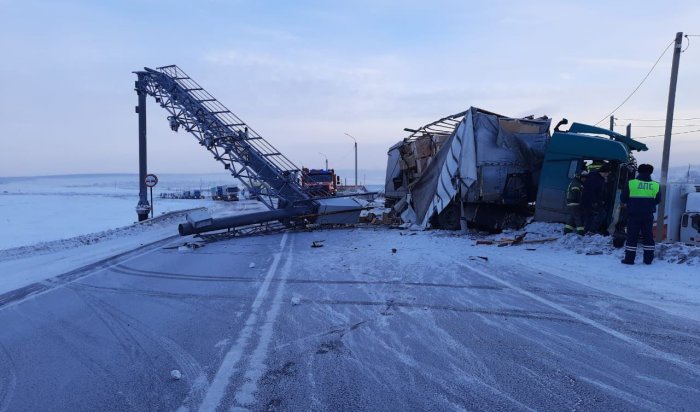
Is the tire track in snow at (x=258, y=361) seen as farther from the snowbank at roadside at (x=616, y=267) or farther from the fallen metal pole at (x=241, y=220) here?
the fallen metal pole at (x=241, y=220)

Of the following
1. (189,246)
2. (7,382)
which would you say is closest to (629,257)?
A: (7,382)

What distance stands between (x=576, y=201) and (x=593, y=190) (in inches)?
23.3

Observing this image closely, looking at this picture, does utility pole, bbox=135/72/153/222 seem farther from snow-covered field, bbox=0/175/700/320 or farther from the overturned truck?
the overturned truck

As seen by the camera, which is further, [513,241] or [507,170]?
[507,170]

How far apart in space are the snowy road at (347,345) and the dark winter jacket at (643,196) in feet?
7.08

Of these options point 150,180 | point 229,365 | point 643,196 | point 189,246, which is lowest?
point 189,246

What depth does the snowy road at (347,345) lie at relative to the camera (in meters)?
3.95

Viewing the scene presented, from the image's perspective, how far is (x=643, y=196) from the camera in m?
9.05

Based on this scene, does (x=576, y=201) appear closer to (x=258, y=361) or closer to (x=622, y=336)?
(x=622, y=336)

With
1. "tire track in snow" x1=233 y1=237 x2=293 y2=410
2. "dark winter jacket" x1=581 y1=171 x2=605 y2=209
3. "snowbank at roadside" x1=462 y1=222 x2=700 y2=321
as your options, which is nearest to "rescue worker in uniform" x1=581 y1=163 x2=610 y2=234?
"dark winter jacket" x1=581 y1=171 x2=605 y2=209

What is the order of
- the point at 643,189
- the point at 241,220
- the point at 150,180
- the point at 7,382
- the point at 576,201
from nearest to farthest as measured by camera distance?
the point at 7,382
the point at 643,189
the point at 576,201
the point at 241,220
the point at 150,180

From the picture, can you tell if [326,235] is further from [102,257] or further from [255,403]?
[255,403]

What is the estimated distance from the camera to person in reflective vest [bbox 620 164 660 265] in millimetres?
8875

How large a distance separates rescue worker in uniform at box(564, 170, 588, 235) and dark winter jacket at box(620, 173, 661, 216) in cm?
248
